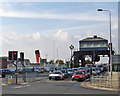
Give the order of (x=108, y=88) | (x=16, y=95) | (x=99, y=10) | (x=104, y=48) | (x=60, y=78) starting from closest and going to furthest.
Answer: (x=16, y=95) → (x=108, y=88) → (x=99, y=10) → (x=60, y=78) → (x=104, y=48)

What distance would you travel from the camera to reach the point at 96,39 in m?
95.8

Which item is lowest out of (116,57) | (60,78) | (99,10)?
(60,78)

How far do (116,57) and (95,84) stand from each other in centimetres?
608

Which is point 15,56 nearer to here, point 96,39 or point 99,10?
point 99,10

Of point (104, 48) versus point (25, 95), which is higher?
point (104, 48)

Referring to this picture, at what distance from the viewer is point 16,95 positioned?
664 inches

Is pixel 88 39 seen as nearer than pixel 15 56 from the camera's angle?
No

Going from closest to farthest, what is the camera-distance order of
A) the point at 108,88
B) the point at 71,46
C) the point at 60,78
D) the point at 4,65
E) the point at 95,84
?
the point at 108,88 → the point at 95,84 → the point at 60,78 → the point at 71,46 → the point at 4,65

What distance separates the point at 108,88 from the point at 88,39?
76.1 m

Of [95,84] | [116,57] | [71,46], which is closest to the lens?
[95,84]

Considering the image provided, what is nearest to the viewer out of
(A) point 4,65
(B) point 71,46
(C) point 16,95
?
(C) point 16,95

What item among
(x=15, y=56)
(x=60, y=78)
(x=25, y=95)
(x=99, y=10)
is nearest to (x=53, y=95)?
(x=25, y=95)

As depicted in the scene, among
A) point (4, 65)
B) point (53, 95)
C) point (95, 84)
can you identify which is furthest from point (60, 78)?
point (4, 65)

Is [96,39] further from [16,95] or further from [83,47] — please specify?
[16,95]
